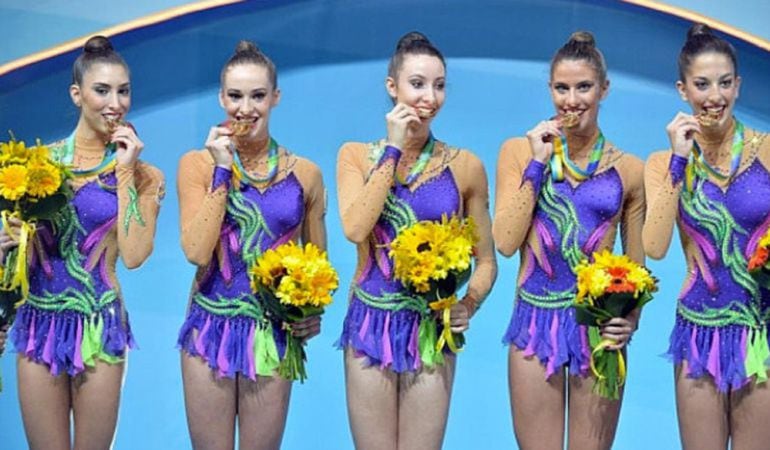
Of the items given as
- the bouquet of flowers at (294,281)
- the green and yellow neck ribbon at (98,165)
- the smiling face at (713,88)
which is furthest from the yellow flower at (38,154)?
the smiling face at (713,88)

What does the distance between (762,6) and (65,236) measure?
2.98 meters

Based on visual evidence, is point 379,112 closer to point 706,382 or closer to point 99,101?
point 99,101

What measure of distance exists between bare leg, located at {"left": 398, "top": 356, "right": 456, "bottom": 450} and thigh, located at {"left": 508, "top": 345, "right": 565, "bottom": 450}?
252mm

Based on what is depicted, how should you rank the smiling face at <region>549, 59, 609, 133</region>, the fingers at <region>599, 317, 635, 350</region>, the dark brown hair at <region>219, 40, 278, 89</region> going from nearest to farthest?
the fingers at <region>599, 317, 635, 350</region> → the smiling face at <region>549, 59, 609, 133</region> → the dark brown hair at <region>219, 40, 278, 89</region>

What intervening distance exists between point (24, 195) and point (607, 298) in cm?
188

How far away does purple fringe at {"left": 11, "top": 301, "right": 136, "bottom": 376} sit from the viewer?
5.39 meters

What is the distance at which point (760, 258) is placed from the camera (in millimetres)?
5023

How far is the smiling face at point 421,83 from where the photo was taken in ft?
17.4

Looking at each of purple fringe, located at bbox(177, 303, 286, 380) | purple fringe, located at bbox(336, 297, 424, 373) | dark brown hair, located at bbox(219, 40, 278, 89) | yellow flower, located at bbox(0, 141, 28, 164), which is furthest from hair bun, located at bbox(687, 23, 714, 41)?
yellow flower, located at bbox(0, 141, 28, 164)

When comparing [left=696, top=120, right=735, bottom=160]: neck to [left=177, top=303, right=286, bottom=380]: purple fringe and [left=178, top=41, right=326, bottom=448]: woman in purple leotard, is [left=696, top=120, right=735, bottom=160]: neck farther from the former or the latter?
[left=177, top=303, right=286, bottom=380]: purple fringe

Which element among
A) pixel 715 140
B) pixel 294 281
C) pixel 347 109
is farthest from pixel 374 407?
pixel 347 109

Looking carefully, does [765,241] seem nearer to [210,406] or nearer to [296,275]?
[296,275]

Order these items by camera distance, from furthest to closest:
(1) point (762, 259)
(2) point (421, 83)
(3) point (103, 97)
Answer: (3) point (103, 97) → (2) point (421, 83) → (1) point (762, 259)

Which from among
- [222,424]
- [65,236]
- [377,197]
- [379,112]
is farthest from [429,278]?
[379,112]
